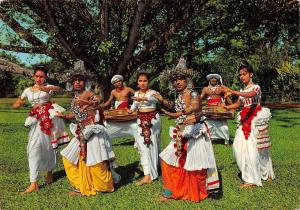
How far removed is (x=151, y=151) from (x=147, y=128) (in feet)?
1.38

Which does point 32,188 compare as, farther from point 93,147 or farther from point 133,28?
point 133,28

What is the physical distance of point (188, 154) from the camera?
644 centimetres

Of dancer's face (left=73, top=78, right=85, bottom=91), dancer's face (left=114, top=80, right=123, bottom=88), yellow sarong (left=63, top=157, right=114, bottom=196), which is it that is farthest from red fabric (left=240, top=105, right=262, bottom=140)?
dancer's face (left=114, top=80, right=123, bottom=88)

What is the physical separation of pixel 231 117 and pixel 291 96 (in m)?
19.6

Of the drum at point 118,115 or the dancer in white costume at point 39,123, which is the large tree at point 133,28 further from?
the dancer in white costume at point 39,123

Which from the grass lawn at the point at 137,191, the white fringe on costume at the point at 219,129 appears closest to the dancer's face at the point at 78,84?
the grass lawn at the point at 137,191

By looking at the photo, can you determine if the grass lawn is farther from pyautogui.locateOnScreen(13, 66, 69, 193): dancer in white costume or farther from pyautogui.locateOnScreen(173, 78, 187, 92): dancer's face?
pyautogui.locateOnScreen(173, 78, 187, 92): dancer's face

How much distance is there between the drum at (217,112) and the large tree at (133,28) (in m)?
5.48

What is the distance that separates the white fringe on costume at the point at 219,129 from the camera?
11.4m

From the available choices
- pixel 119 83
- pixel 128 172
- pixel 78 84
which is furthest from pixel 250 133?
pixel 119 83

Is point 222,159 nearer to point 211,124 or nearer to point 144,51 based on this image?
point 211,124

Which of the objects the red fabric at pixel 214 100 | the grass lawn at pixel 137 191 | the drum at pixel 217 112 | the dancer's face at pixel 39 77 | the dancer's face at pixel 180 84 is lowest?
the grass lawn at pixel 137 191

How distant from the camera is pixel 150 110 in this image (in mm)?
7711

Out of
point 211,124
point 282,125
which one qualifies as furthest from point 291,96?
point 211,124
